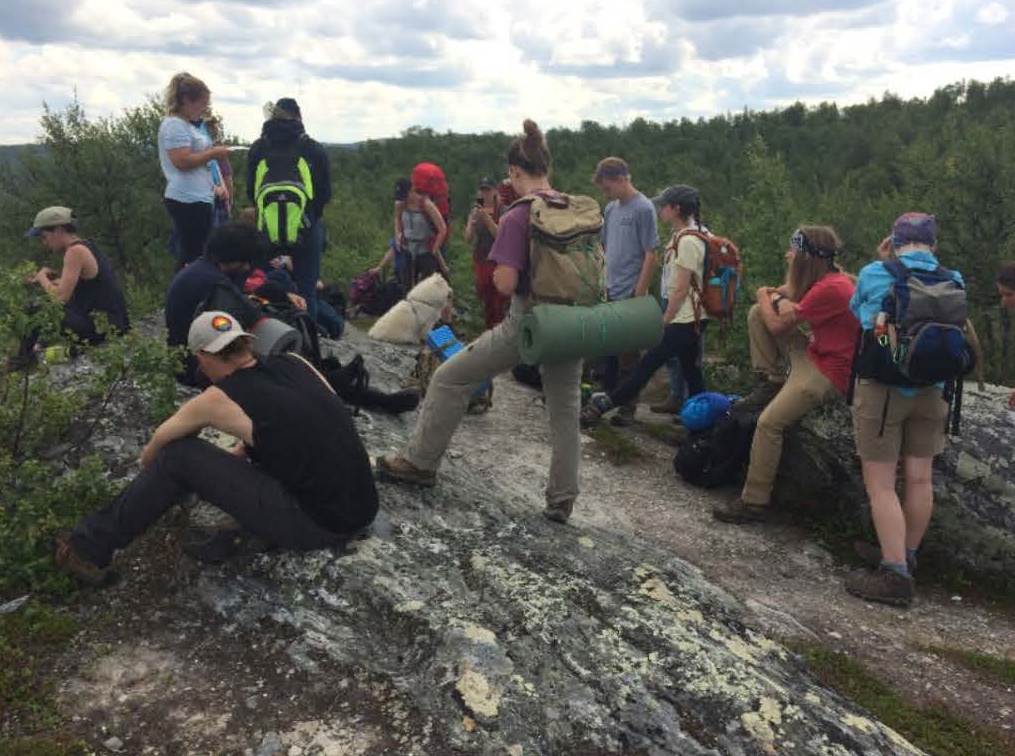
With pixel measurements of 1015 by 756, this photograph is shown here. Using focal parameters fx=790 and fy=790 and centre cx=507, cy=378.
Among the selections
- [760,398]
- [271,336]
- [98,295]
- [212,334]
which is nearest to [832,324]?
[760,398]

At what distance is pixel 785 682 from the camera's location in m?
3.74

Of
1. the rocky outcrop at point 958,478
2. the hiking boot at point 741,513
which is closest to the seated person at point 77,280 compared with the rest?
the hiking boot at point 741,513

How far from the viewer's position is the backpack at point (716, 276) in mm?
7266

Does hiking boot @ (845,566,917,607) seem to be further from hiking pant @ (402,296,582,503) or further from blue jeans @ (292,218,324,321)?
blue jeans @ (292,218,324,321)

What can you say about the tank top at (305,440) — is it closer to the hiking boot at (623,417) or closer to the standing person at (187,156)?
the standing person at (187,156)

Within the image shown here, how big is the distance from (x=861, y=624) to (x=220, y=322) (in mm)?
4351

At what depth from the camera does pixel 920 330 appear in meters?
4.92

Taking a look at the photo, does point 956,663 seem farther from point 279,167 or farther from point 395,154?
point 395,154

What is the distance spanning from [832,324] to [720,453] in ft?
5.53

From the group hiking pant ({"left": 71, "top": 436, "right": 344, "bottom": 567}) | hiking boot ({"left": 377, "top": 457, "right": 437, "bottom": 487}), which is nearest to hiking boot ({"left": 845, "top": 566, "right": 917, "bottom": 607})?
hiking boot ({"left": 377, "top": 457, "right": 437, "bottom": 487})

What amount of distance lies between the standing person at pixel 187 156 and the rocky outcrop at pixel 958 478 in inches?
219

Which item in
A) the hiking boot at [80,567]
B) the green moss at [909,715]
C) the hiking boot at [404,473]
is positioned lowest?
the green moss at [909,715]

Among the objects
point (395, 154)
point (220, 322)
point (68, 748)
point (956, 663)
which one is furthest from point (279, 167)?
point (395, 154)

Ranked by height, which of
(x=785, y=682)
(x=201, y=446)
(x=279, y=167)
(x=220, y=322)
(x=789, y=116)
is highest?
(x=789, y=116)
